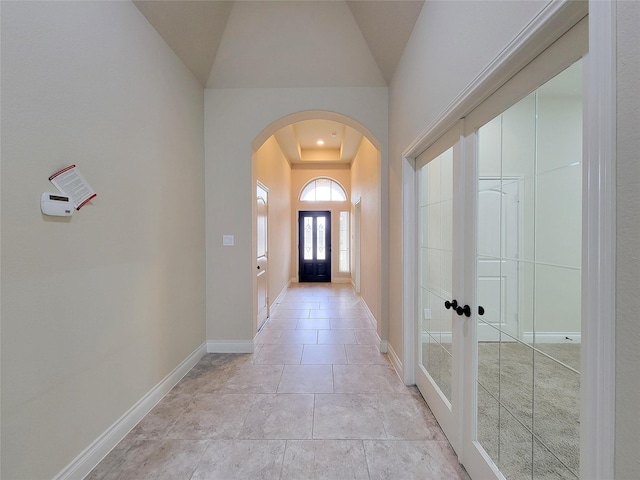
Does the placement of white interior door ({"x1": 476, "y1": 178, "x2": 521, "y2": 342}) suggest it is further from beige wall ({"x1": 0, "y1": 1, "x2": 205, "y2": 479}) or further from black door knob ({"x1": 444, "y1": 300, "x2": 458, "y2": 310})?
beige wall ({"x1": 0, "y1": 1, "x2": 205, "y2": 479})

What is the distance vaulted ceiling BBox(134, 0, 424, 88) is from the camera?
229cm

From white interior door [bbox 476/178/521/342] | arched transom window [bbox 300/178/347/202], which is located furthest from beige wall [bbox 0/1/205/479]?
arched transom window [bbox 300/178/347/202]

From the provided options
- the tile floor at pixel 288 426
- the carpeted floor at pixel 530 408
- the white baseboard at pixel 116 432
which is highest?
the carpeted floor at pixel 530 408

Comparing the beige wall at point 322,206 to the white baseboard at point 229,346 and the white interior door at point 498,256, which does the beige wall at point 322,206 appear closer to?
the white baseboard at point 229,346

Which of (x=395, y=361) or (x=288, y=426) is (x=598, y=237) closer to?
(x=288, y=426)

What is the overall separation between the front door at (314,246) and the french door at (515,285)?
19.7 ft

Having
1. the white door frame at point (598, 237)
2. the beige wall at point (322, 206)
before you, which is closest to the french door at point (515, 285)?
the white door frame at point (598, 237)

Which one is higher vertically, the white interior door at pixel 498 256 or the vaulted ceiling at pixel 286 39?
the vaulted ceiling at pixel 286 39

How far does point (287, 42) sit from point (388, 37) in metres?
0.99

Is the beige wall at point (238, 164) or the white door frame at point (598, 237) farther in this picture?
the beige wall at point (238, 164)

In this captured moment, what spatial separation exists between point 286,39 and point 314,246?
561 centimetres

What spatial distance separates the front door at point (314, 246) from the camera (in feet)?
25.8

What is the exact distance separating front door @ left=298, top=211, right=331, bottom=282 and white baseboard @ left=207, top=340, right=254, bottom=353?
481 centimetres

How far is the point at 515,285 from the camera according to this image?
1.21 meters
